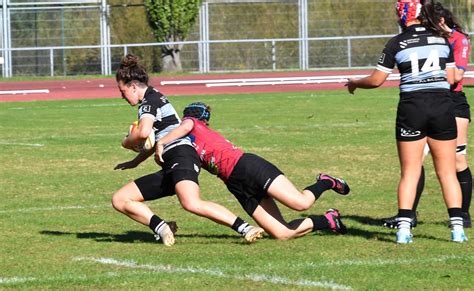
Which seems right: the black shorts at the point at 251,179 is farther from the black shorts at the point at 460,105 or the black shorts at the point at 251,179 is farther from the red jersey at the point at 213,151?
the black shorts at the point at 460,105

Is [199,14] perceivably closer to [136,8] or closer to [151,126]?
[136,8]

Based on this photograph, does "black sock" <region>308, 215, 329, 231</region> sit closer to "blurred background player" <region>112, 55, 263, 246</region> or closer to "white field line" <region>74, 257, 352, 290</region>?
"blurred background player" <region>112, 55, 263, 246</region>

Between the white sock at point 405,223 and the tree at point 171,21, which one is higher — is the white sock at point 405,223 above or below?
below

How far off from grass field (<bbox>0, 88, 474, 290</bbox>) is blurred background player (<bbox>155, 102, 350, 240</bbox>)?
0.16 m

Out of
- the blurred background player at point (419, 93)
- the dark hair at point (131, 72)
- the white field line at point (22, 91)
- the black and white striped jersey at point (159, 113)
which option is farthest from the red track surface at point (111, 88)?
the blurred background player at point (419, 93)

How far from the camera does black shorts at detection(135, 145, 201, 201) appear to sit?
9625 millimetres

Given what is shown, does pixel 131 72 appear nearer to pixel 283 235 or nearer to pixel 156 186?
pixel 156 186

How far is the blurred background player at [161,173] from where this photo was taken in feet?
31.3

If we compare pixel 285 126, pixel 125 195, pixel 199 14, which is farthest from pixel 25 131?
pixel 199 14

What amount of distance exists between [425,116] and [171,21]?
33.0 m

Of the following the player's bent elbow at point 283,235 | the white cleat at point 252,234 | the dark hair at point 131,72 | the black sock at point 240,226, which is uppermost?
the dark hair at point 131,72

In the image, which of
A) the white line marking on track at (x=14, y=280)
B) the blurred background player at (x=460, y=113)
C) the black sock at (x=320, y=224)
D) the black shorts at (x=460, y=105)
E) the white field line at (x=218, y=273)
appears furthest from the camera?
the black shorts at (x=460, y=105)

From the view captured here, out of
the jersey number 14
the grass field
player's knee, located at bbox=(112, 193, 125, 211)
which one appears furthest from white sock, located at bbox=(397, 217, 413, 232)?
player's knee, located at bbox=(112, 193, 125, 211)

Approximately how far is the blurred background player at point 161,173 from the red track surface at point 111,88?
21.1 meters
